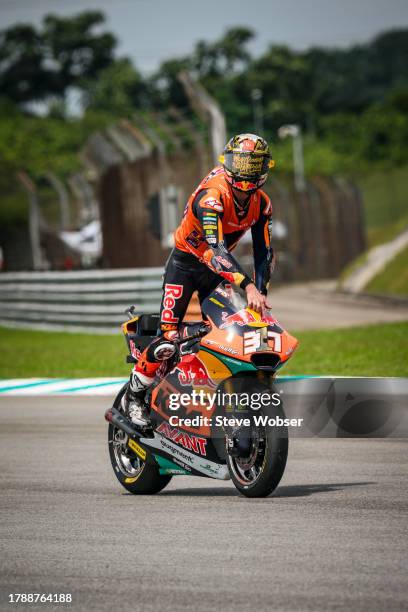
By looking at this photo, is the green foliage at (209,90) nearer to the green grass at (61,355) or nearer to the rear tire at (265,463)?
the green grass at (61,355)

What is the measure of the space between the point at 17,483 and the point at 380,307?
21.5m

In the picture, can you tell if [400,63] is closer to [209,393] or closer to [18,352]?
[18,352]

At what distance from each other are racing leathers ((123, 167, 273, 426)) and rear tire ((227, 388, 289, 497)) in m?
0.86

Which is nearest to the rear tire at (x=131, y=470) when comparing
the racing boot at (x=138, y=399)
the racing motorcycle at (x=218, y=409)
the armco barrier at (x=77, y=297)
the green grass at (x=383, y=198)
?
the racing motorcycle at (x=218, y=409)

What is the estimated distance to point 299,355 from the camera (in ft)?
56.2

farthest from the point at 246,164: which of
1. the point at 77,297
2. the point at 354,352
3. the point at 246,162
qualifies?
the point at 77,297

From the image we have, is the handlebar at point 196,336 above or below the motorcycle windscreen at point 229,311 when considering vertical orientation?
below

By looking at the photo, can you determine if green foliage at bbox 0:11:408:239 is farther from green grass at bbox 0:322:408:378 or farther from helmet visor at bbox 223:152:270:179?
helmet visor at bbox 223:152:270:179

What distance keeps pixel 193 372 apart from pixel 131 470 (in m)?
0.90

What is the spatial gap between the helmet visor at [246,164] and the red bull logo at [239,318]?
90 centimetres

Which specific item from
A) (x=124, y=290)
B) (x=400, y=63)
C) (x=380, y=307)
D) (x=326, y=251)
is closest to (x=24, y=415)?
(x=124, y=290)

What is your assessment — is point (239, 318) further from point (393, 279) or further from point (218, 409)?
point (393, 279)

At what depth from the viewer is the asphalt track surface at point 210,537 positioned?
17.2ft

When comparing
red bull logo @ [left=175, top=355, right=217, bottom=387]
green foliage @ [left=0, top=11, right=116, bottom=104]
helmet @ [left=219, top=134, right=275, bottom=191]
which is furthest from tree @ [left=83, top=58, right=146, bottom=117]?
red bull logo @ [left=175, top=355, right=217, bottom=387]
